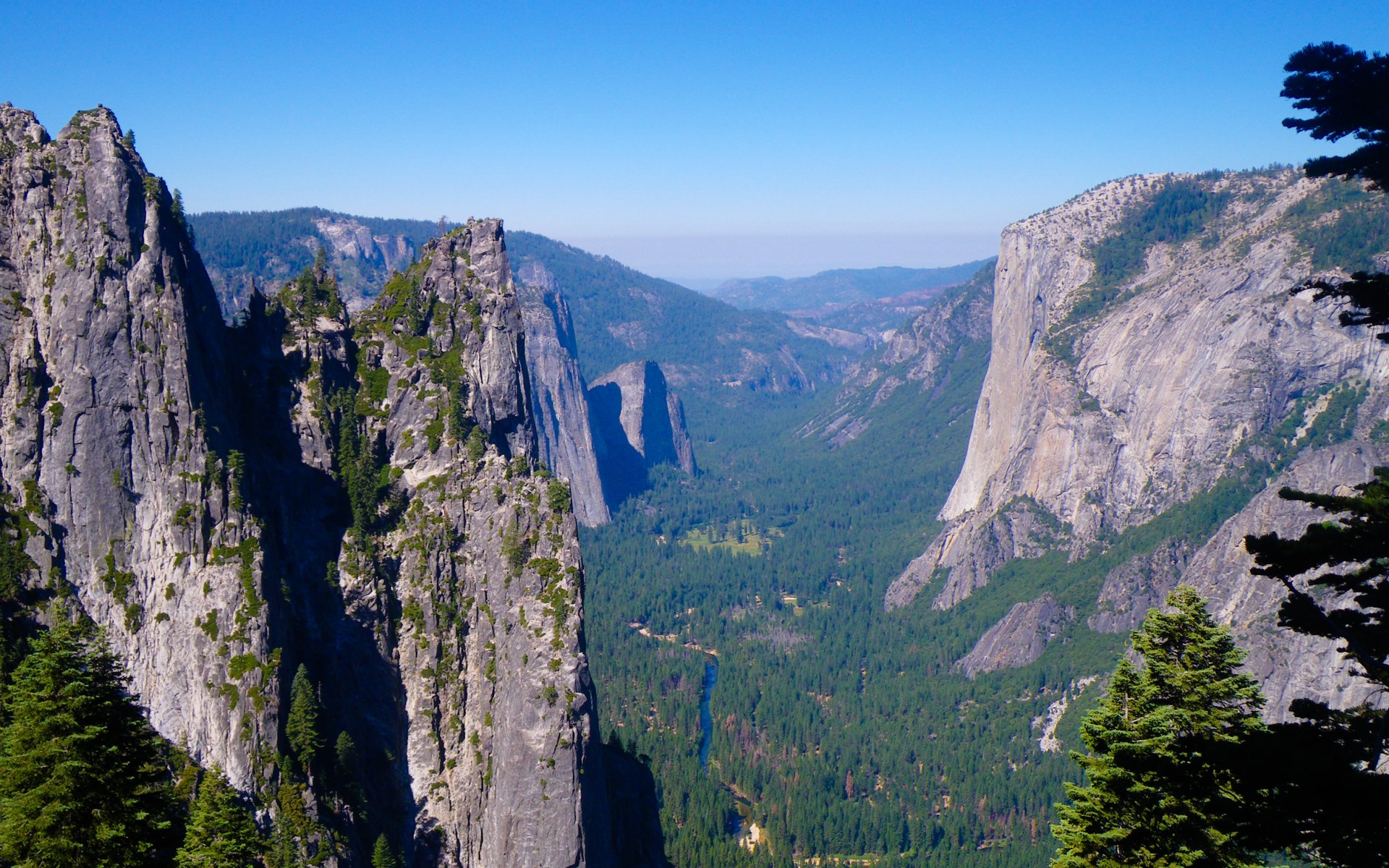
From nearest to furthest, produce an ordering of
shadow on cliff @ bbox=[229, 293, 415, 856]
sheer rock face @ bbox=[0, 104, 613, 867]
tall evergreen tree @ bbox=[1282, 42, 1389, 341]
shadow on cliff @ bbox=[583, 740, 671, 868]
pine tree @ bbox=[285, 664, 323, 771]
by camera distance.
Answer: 1. tall evergreen tree @ bbox=[1282, 42, 1389, 341]
2. sheer rock face @ bbox=[0, 104, 613, 867]
3. pine tree @ bbox=[285, 664, 323, 771]
4. shadow on cliff @ bbox=[229, 293, 415, 856]
5. shadow on cliff @ bbox=[583, 740, 671, 868]

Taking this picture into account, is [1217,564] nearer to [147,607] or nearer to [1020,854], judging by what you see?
[1020,854]

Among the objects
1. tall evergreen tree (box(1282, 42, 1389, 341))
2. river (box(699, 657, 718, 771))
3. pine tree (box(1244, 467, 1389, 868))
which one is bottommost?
river (box(699, 657, 718, 771))

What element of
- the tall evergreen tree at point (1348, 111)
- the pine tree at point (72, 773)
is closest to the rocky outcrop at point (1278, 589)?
the tall evergreen tree at point (1348, 111)

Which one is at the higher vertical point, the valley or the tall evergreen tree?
the tall evergreen tree

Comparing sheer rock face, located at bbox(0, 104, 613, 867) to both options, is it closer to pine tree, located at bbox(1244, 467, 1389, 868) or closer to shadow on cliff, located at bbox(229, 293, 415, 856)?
shadow on cliff, located at bbox(229, 293, 415, 856)

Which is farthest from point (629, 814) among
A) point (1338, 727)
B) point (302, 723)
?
point (1338, 727)

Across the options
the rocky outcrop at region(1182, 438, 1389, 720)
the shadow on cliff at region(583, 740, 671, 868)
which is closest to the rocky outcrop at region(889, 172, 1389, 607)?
the rocky outcrop at region(1182, 438, 1389, 720)

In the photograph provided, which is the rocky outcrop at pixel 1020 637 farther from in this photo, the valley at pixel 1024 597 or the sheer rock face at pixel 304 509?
the sheer rock face at pixel 304 509
